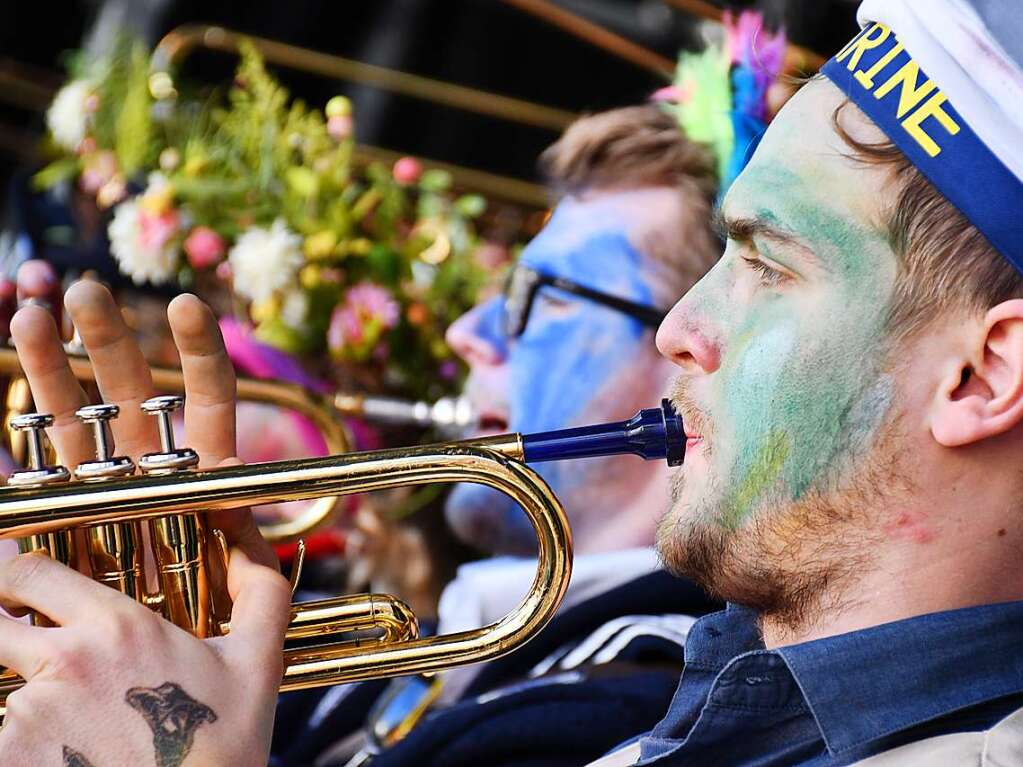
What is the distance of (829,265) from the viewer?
1.31 meters

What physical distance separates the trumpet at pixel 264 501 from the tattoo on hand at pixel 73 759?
18 cm

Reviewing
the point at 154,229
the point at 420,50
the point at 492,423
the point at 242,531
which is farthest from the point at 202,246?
the point at 420,50

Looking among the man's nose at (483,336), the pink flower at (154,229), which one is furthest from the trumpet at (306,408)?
the pink flower at (154,229)

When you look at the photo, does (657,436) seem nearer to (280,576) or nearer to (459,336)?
(280,576)

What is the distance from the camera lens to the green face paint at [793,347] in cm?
128

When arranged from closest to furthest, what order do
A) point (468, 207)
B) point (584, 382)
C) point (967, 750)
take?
point (967, 750) < point (584, 382) < point (468, 207)

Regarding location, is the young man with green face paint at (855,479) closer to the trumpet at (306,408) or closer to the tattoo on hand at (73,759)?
the tattoo on hand at (73,759)

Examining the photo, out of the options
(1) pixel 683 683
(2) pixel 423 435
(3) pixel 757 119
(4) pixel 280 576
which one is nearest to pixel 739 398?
(1) pixel 683 683

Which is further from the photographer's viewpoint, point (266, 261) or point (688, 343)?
point (266, 261)

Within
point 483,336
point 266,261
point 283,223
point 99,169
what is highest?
point 99,169

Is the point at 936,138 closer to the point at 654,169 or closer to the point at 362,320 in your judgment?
the point at 654,169

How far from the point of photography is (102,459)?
1.37m

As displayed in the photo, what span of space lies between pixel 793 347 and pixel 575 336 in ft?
3.77

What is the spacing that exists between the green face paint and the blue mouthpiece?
5 centimetres
